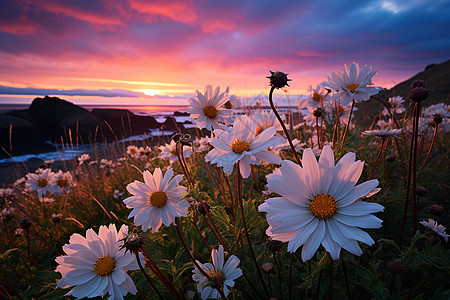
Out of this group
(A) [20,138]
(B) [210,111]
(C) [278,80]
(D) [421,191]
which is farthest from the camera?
(A) [20,138]

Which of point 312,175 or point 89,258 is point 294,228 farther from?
point 89,258

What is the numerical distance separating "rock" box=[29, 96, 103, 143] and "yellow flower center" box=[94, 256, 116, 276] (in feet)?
58.2

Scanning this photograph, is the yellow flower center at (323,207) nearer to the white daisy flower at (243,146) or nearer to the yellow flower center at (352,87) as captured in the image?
the white daisy flower at (243,146)

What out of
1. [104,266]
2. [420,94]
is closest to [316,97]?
[420,94]

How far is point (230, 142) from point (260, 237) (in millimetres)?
730

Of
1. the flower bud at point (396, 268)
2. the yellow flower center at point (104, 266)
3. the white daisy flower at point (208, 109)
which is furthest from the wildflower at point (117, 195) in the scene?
the flower bud at point (396, 268)

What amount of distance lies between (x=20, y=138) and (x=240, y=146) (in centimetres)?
1897

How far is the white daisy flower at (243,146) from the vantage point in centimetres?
116

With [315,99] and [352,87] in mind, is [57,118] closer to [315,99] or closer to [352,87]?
[315,99]

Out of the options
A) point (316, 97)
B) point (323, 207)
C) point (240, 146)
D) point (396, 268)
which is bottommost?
point (396, 268)

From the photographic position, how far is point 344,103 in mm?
1543

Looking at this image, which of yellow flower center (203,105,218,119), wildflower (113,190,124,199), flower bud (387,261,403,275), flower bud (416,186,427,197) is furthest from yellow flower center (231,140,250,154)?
wildflower (113,190,124,199)

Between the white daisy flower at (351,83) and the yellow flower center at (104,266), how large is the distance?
153cm

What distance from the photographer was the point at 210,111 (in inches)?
71.0
